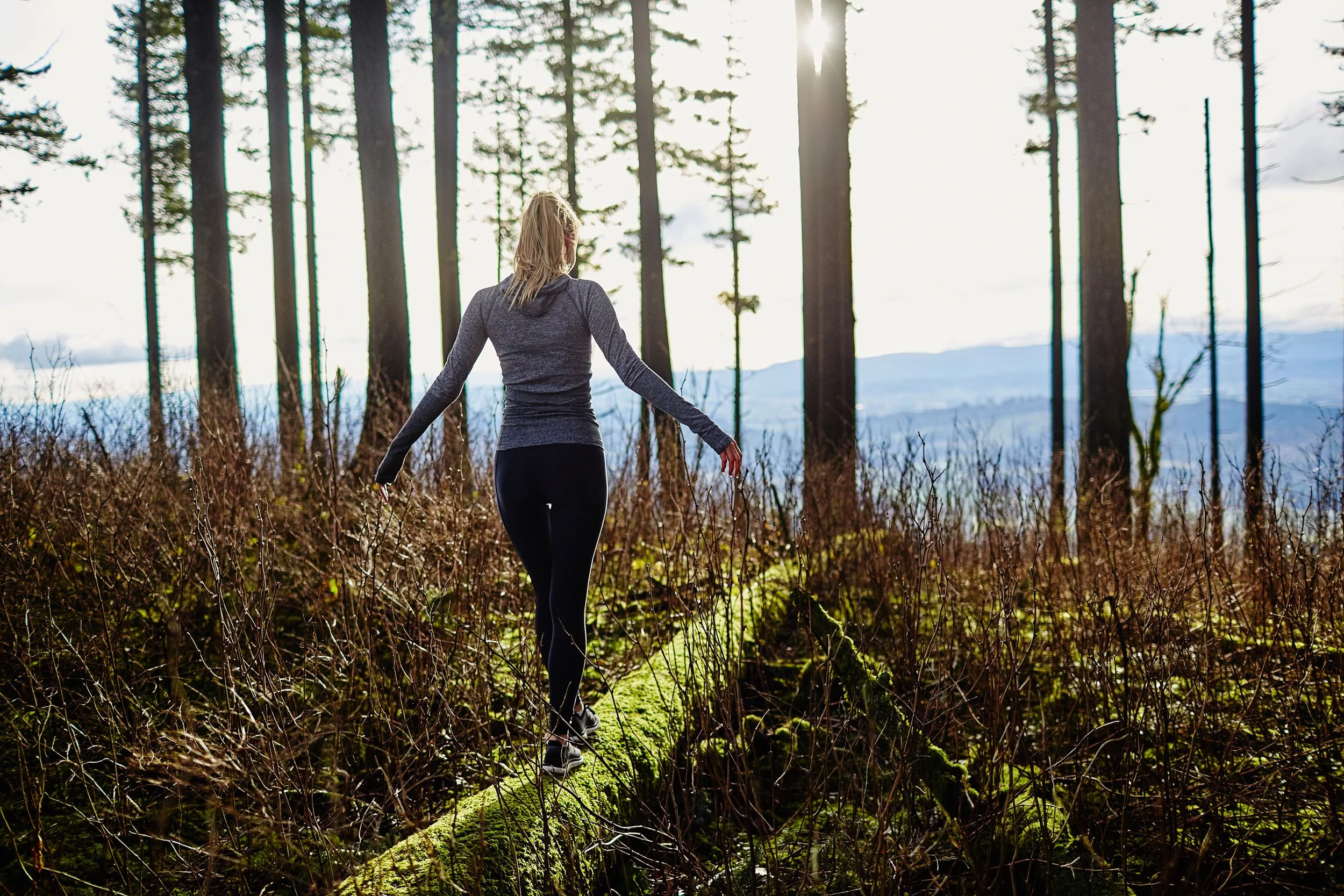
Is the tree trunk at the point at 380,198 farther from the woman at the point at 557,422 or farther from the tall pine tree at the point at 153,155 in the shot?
the tall pine tree at the point at 153,155

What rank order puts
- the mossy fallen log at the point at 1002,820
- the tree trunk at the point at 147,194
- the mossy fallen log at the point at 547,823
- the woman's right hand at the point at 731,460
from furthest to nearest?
1. the tree trunk at the point at 147,194
2. the woman's right hand at the point at 731,460
3. the mossy fallen log at the point at 1002,820
4. the mossy fallen log at the point at 547,823

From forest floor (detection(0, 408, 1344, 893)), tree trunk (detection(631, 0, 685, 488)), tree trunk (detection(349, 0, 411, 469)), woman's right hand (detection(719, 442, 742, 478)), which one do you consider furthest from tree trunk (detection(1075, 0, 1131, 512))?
tree trunk (detection(349, 0, 411, 469))

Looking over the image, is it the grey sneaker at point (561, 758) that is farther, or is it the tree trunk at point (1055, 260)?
the tree trunk at point (1055, 260)

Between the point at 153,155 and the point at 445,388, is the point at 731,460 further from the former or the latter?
the point at 153,155

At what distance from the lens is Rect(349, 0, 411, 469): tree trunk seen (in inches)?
308

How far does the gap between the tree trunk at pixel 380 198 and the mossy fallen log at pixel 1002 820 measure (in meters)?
5.90

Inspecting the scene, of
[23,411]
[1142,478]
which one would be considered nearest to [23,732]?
[23,411]

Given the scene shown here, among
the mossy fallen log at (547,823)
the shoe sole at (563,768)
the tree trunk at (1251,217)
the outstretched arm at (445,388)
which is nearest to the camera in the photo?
the mossy fallen log at (547,823)

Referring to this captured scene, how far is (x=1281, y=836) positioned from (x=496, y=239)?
1993 centimetres

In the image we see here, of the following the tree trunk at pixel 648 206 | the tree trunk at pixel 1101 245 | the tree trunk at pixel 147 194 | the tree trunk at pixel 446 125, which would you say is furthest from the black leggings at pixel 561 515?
the tree trunk at pixel 147 194

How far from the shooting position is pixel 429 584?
3.48m

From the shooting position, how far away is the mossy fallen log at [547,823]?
6.54ft

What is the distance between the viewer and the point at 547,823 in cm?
198

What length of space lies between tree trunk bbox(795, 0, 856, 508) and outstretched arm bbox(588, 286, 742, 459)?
569 centimetres
